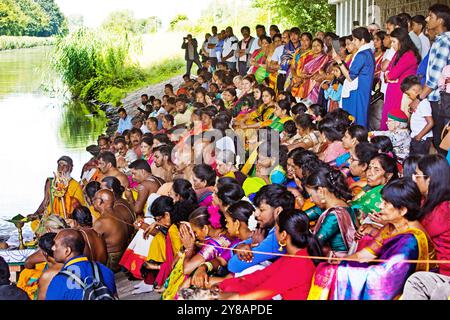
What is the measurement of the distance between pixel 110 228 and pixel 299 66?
3.66 meters

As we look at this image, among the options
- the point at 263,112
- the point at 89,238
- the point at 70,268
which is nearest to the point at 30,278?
the point at 89,238

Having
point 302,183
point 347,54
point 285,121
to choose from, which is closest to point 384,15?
point 347,54

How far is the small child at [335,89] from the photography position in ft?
22.0

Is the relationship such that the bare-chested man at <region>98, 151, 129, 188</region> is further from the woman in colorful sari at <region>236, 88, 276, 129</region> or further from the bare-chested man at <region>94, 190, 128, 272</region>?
the woman in colorful sari at <region>236, 88, 276, 129</region>

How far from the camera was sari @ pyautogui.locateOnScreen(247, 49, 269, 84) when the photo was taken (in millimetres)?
9352

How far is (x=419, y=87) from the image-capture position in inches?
209

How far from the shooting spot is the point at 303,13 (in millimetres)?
15203

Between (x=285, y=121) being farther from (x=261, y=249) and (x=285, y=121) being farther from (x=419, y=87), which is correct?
(x=261, y=249)

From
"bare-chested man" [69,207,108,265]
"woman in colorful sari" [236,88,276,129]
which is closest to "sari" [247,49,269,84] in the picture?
"woman in colorful sari" [236,88,276,129]

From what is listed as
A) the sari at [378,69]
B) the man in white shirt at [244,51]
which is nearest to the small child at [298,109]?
the sari at [378,69]

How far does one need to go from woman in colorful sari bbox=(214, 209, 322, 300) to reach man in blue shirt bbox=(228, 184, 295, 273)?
14 cm

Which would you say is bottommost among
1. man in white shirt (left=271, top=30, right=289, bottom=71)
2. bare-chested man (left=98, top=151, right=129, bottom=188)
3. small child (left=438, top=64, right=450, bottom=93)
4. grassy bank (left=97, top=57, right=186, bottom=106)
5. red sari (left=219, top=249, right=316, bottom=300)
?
grassy bank (left=97, top=57, right=186, bottom=106)

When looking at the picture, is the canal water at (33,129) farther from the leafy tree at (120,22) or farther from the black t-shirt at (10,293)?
the black t-shirt at (10,293)
